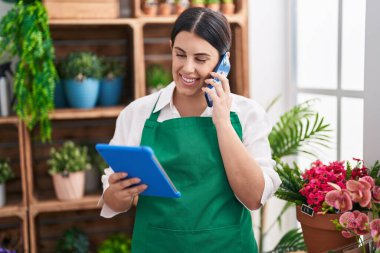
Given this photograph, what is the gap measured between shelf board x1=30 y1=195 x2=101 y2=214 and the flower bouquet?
4.17ft

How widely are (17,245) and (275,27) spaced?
1.92 meters

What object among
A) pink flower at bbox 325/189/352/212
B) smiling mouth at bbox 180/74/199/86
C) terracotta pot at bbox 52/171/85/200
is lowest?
terracotta pot at bbox 52/171/85/200

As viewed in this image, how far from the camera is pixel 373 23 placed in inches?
66.9

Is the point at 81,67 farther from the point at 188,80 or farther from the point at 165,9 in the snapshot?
the point at 188,80

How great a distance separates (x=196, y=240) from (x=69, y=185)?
1.38m

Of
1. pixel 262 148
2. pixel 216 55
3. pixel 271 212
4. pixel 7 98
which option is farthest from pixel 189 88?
pixel 271 212

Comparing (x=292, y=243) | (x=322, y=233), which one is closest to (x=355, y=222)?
(x=322, y=233)

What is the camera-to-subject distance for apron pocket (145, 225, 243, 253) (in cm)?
147

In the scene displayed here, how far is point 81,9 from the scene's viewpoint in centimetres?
→ 261

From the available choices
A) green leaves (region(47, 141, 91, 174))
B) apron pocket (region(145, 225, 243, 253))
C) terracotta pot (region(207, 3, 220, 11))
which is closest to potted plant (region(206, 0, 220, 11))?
terracotta pot (region(207, 3, 220, 11))

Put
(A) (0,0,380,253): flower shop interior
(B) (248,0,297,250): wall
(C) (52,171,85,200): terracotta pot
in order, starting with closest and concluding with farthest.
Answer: (A) (0,0,380,253): flower shop interior < (C) (52,171,85,200): terracotta pot < (B) (248,0,297,250): wall

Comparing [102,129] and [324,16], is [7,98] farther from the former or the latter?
[324,16]

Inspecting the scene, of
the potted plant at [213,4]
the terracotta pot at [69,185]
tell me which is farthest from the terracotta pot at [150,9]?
the terracotta pot at [69,185]

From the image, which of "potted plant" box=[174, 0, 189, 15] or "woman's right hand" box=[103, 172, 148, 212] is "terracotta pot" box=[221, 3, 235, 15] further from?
"woman's right hand" box=[103, 172, 148, 212]
